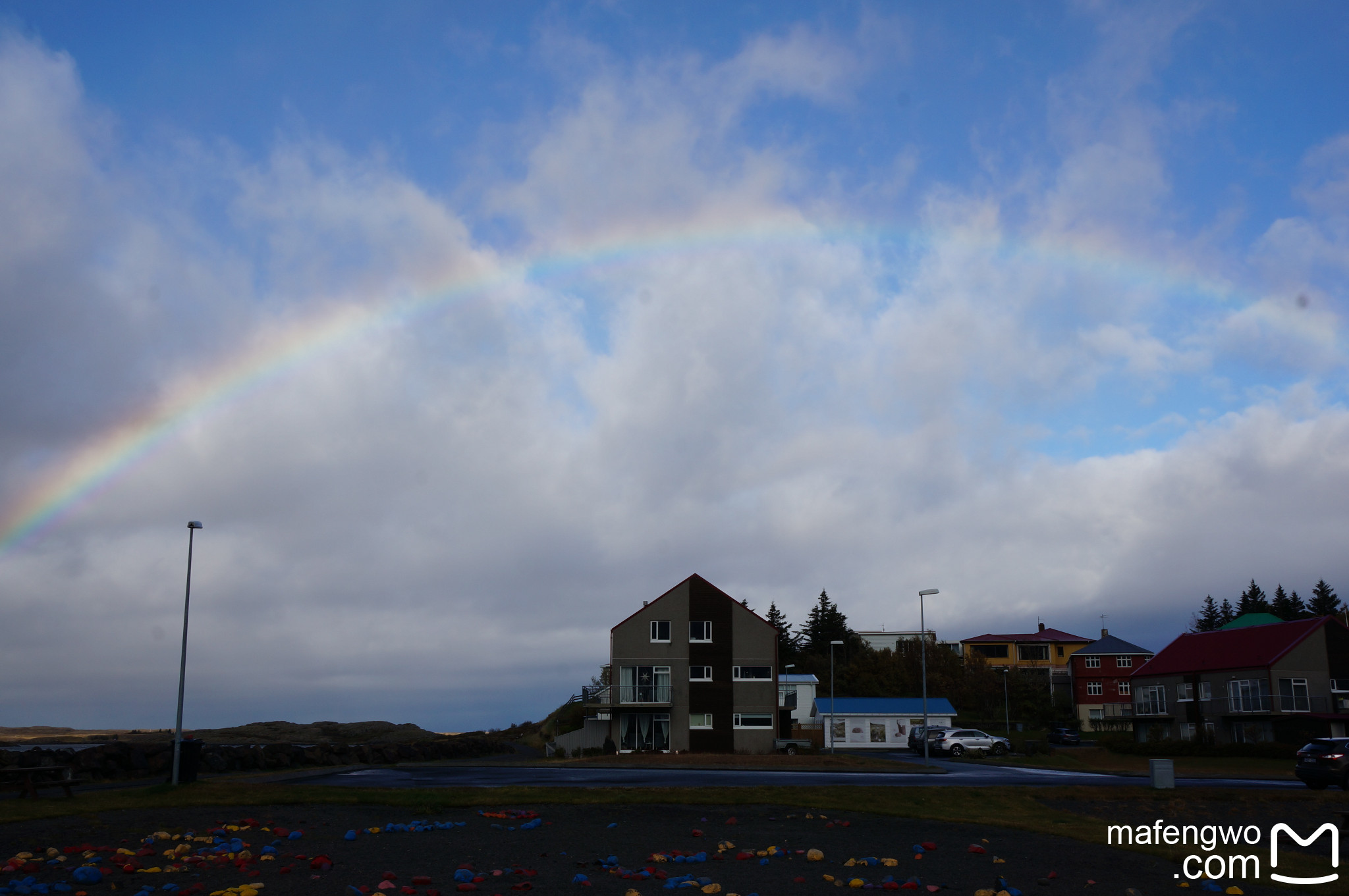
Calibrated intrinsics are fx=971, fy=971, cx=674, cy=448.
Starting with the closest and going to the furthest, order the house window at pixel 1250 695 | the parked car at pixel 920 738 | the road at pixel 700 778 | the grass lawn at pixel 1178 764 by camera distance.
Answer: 1. the road at pixel 700 778
2. the grass lawn at pixel 1178 764
3. the parked car at pixel 920 738
4. the house window at pixel 1250 695

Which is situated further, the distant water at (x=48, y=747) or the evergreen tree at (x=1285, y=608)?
the evergreen tree at (x=1285, y=608)

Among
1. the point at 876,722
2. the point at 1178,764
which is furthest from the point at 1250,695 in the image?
the point at 876,722

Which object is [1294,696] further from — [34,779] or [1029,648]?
[34,779]

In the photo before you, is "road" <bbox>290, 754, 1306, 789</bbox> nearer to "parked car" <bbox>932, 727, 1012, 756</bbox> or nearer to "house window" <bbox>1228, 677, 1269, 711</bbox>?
"parked car" <bbox>932, 727, 1012, 756</bbox>

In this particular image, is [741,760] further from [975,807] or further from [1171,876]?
[1171,876]

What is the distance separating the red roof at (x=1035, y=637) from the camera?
122375 mm

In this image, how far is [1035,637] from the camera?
12294cm

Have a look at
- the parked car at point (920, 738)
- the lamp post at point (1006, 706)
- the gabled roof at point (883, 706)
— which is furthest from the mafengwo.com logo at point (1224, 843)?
the lamp post at point (1006, 706)

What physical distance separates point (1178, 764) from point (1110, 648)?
4857 centimetres

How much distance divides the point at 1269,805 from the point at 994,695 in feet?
243

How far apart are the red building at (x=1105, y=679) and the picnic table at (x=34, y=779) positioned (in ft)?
315

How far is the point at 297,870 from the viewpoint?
13.5m

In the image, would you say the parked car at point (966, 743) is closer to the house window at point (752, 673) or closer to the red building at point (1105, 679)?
the house window at point (752, 673)

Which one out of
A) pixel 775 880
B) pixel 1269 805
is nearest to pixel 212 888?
pixel 775 880
